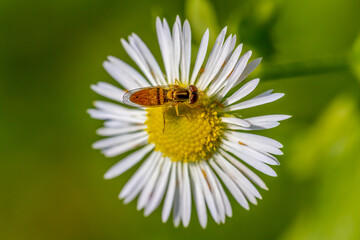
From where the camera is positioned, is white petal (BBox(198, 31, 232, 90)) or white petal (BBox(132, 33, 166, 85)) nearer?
white petal (BBox(198, 31, 232, 90))

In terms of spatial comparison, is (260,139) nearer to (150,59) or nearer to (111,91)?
(150,59)

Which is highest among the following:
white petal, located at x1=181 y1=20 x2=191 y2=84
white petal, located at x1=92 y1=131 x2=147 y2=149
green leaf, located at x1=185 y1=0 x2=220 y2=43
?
green leaf, located at x1=185 y1=0 x2=220 y2=43

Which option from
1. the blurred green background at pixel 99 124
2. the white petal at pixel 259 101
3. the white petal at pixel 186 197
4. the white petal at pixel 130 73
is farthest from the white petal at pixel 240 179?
the blurred green background at pixel 99 124

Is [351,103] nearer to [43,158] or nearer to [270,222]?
[270,222]

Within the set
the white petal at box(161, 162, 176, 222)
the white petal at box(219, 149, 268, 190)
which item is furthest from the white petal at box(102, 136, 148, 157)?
the white petal at box(219, 149, 268, 190)

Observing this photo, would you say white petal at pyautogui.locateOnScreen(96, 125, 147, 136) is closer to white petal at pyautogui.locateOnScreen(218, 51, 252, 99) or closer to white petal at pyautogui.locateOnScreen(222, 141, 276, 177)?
white petal at pyautogui.locateOnScreen(222, 141, 276, 177)

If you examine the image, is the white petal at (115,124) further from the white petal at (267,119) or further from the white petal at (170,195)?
the white petal at (267,119)
